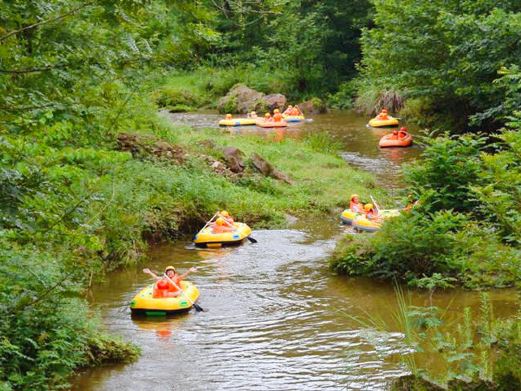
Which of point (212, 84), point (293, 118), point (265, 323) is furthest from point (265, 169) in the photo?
point (212, 84)

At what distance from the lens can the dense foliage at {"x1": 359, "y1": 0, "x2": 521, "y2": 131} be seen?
18.7 metres

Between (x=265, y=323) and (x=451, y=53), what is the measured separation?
1184cm

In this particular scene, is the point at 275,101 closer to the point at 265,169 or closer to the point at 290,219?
the point at 265,169

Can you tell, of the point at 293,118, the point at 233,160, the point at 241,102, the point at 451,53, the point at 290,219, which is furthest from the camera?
the point at 241,102

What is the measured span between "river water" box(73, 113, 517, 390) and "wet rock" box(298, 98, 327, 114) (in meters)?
20.9

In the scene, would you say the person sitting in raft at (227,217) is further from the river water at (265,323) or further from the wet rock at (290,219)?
the wet rock at (290,219)

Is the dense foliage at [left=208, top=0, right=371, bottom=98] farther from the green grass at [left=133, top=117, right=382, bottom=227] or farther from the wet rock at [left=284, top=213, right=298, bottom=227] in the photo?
the wet rock at [left=284, top=213, right=298, bottom=227]

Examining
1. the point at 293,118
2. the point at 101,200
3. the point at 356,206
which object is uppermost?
the point at 101,200

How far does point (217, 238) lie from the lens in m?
14.4

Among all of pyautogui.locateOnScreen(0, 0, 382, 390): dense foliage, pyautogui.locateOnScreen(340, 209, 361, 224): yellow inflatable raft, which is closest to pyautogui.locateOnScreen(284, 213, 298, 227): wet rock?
pyautogui.locateOnScreen(340, 209, 361, 224): yellow inflatable raft

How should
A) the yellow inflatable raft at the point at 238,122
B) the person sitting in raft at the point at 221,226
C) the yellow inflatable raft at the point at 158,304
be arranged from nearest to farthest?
the yellow inflatable raft at the point at 158,304 < the person sitting in raft at the point at 221,226 < the yellow inflatable raft at the point at 238,122

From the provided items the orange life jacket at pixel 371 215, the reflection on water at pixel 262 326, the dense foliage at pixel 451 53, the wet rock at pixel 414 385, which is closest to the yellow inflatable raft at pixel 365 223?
the orange life jacket at pixel 371 215

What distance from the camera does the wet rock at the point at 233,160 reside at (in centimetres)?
1859

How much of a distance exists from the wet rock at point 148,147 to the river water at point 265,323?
108 inches
